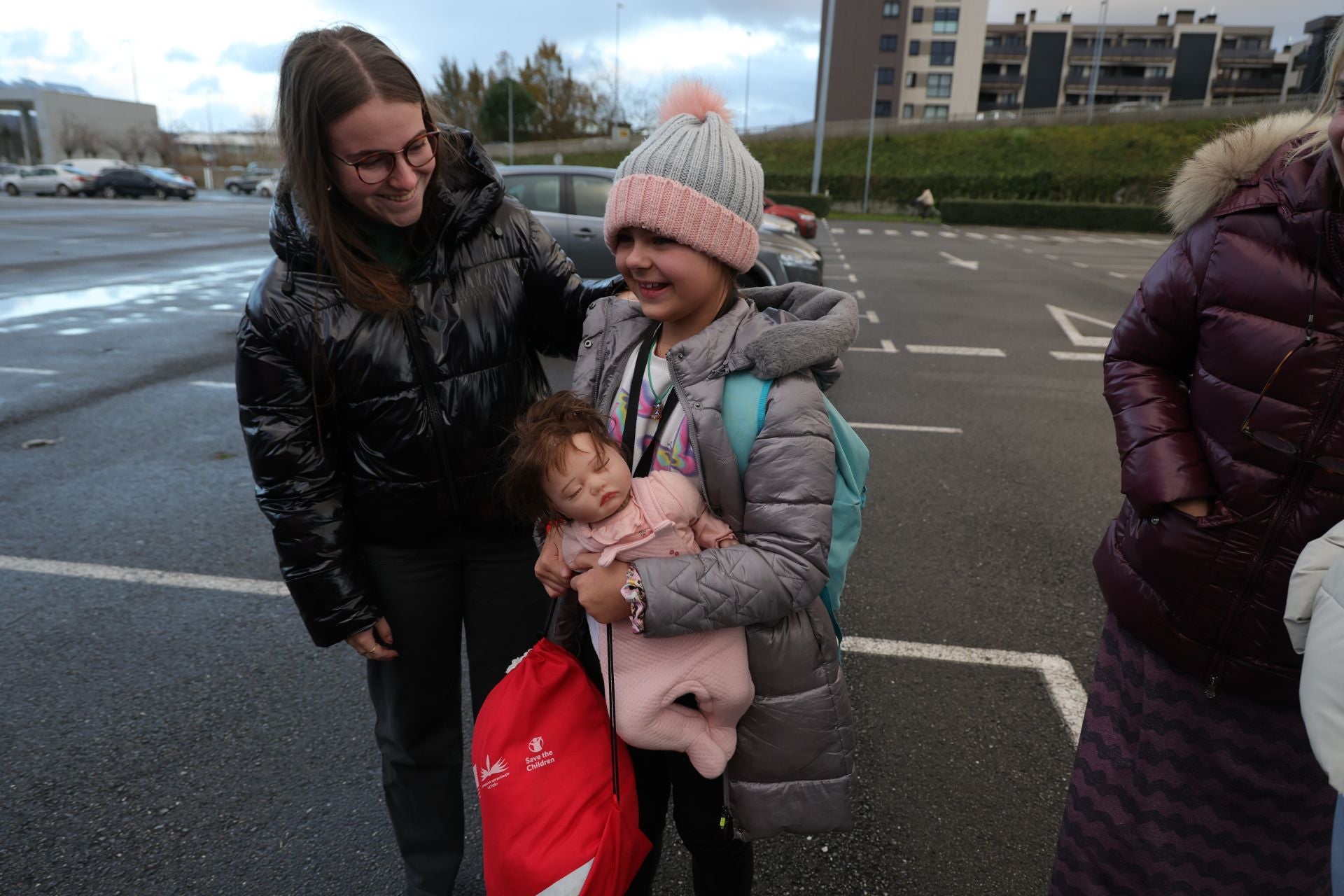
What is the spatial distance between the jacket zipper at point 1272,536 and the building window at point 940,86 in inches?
3121

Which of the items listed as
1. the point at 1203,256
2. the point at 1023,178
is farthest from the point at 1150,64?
the point at 1203,256

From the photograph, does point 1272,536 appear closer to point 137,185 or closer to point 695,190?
point 695,190

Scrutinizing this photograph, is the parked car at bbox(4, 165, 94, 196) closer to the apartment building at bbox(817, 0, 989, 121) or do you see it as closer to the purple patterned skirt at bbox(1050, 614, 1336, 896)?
the purple patterned skirt at bbox(1050, 614, 1336, 896)

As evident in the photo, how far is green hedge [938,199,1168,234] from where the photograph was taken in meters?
31.4

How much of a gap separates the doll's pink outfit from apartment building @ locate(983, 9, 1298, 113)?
85.4 meters

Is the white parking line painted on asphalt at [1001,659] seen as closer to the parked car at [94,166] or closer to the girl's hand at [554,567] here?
the girl's hand at [554,567]

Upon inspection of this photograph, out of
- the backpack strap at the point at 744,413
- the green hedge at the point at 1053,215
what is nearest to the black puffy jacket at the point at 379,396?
the backpack strap at the point at 744,413

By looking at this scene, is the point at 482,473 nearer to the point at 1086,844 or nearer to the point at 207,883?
the point at 207,883

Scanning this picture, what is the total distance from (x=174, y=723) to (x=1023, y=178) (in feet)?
153

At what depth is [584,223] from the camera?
28.7 ft

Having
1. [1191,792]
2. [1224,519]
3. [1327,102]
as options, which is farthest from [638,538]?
[1327,102]

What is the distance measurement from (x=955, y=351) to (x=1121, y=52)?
87.0 metres

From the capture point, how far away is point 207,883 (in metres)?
2.12

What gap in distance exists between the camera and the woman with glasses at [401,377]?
1562 millimetres
